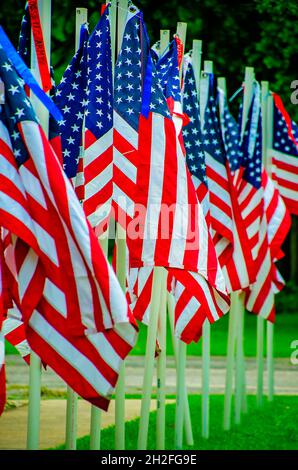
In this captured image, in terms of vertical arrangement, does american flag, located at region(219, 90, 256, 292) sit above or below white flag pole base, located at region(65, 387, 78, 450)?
above

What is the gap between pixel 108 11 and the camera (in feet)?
32.7

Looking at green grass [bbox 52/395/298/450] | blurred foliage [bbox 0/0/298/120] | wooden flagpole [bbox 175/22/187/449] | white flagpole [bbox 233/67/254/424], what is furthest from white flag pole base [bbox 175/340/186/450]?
blurred foliage [bbox 0/0/298/120]

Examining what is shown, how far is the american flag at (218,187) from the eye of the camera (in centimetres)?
1305

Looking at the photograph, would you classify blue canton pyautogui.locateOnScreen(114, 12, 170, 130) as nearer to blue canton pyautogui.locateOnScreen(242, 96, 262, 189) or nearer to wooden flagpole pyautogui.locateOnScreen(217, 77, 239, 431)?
blue canton pyautogui.locateOnScreen(242, 96, 262, 189)

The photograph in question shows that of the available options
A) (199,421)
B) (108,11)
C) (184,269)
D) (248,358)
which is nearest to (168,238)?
(184,269)

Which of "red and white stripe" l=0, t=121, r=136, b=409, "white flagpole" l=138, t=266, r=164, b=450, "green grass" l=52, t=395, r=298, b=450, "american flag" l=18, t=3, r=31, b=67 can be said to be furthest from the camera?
"green grass" l=52, t=395, r=298, b=450

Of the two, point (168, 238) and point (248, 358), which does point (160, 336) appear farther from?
point (248, 358)

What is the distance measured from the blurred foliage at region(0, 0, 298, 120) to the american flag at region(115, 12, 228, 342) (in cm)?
1176

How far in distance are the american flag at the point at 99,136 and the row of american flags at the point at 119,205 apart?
0.01 meters

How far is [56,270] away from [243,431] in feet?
21.0

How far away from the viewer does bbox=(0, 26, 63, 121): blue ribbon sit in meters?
7.71

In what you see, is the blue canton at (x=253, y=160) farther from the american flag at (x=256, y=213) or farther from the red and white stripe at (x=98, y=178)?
the red and white stripe at (x=98, y=178)

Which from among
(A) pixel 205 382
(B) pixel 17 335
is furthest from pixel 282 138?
(B) pixel 17 335

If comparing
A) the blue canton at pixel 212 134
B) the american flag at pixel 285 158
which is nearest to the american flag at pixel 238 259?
the blue canton at pixel 212 134
